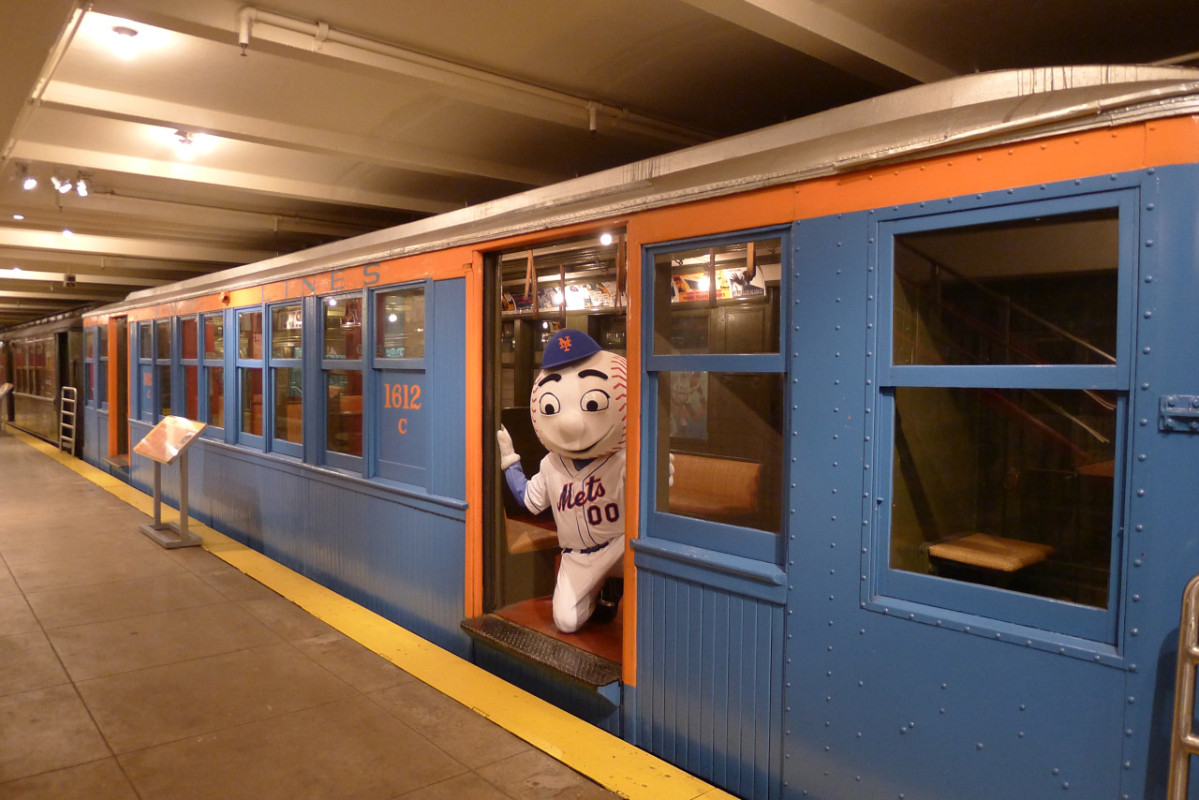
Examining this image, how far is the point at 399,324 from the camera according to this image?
512 cm

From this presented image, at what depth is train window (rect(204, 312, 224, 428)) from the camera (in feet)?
26.0

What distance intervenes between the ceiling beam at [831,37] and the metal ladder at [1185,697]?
2365 millimetres

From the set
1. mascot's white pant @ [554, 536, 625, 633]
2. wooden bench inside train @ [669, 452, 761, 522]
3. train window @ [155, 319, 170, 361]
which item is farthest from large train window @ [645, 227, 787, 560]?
train window @ [155, 319, 170, 361]

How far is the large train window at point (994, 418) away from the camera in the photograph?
2459 millimetres

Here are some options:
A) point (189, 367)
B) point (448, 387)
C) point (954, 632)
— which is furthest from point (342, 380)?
point (954, 632)

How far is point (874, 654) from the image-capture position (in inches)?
99.1

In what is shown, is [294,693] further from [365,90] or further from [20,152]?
[20,152]

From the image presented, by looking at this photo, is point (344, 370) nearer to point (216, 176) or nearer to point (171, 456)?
point (216, 176)

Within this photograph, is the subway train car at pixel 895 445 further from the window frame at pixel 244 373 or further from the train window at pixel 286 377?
the window frame at pixel 244 373

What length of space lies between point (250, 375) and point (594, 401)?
4.63 metres

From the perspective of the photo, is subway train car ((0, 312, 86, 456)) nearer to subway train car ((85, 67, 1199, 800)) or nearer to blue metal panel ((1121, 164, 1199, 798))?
subway train car ((85, 67, 1199, 800))

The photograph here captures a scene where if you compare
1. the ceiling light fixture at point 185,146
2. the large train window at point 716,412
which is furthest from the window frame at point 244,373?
the large train window at point 716,412

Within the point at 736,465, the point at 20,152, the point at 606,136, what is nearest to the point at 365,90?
the point at 606,136

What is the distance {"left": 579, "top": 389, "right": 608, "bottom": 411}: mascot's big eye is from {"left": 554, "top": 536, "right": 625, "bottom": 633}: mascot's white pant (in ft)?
2.39
